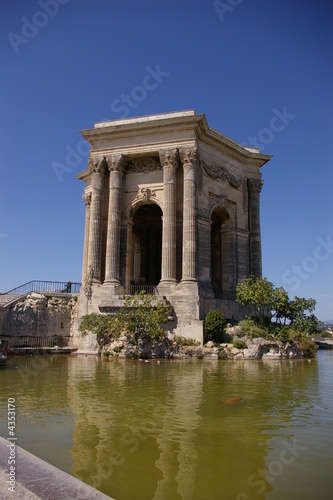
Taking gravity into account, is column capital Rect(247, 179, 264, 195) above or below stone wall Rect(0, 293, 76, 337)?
above

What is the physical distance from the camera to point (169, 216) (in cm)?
2445

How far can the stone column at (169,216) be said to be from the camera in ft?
78.5

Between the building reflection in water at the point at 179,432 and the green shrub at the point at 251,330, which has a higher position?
the green shrub at the point at 251,330

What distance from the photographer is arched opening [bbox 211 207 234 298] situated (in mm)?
28172

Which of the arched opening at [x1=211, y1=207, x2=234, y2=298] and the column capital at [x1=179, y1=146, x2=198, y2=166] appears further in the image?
the arched opening at [x1=211, y1=207, x2=234, y2=298]

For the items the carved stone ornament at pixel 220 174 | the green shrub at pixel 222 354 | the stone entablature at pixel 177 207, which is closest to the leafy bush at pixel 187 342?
the stone entablature at pixel 177 207

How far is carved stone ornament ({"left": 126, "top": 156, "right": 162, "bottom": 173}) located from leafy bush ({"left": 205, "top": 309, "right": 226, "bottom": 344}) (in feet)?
34.0

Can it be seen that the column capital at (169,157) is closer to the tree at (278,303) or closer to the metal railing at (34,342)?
the tree at (278,303)

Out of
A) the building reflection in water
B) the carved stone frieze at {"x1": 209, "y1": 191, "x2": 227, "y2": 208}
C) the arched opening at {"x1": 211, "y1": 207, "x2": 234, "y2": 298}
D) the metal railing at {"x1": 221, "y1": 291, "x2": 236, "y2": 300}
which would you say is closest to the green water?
the building reflection in water

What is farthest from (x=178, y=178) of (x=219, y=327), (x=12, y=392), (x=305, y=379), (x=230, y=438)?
(x=230, y=438)

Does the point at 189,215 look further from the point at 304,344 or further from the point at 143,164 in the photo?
the point at 304,344

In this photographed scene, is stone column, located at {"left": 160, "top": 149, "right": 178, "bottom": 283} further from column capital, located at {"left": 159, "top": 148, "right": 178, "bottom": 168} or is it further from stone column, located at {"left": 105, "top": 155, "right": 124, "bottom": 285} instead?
stone column, located at {"left": 105, "top": 155, "right": 124, "bottom": 285}

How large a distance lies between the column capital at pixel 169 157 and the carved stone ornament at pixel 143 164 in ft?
4.19

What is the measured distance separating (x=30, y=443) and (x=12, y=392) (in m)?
4.40
